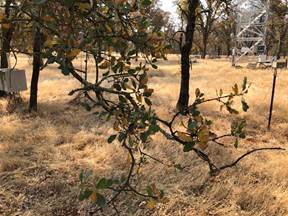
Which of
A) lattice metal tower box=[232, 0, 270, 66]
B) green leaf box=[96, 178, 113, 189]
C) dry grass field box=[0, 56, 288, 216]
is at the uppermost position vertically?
lattice metal tower box=[232, 0, 270, 66]

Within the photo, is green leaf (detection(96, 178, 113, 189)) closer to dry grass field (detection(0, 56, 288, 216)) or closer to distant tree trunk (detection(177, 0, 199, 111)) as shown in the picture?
dry grass field (detection(0, 56, 288, 216))

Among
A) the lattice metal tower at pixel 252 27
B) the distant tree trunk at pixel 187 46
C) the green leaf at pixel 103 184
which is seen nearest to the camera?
the green leaf at pixel 103 184

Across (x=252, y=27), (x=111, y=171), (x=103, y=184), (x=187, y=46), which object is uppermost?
(x=252, y=27)

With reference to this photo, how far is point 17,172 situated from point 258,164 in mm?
3776

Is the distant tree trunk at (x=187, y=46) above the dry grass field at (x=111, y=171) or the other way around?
above

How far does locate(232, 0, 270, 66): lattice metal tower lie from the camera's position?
26.8 metres

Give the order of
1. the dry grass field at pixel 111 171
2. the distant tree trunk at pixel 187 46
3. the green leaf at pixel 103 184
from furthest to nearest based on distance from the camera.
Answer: the distant tree trunk at pixel 187 46 → the dry grass field at pixel 111 171 → the green leaf at pixel 103 184

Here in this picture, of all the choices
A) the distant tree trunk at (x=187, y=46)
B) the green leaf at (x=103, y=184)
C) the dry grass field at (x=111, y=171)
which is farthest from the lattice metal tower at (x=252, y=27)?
the green leaf at (x=103, y=184)

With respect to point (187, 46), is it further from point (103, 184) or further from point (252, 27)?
point (252, 27)

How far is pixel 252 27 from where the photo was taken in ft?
92.4

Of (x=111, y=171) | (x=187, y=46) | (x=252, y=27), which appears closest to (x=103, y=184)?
(x=111, y=171)

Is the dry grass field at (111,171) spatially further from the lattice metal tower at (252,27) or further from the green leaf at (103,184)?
the lattice metal tower at (252,27)

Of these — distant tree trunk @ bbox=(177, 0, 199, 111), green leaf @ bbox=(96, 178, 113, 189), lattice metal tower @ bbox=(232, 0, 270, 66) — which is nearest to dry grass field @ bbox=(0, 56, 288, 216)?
distant tree trunk @ bbox=(177, 0, 199, 111)

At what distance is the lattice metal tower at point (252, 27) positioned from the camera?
26.8 meters
